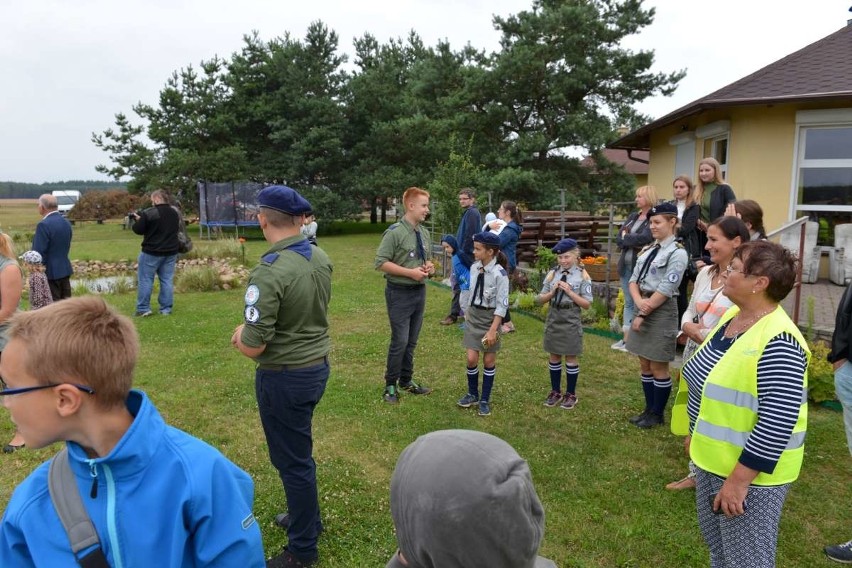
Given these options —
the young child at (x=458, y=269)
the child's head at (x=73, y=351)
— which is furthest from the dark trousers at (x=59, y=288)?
the child's head at (x=73, y=351)

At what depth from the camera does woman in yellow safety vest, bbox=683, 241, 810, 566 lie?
2.31 meters

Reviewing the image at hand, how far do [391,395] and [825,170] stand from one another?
905 cm

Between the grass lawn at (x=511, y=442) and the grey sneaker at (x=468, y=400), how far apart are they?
0.10 m

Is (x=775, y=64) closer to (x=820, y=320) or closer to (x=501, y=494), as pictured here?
(x=820, y=320)

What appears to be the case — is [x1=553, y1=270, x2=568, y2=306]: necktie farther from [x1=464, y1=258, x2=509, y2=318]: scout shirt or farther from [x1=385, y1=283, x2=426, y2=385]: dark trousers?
[x1=385, y1=283, x2=426, y2=385]: dark trousers

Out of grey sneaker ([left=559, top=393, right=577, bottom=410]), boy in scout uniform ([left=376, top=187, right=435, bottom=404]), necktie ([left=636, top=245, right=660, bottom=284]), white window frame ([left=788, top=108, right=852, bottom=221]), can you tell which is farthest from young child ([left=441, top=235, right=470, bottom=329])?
white window frame ([left=788, top=108, right=852, bottom=221])

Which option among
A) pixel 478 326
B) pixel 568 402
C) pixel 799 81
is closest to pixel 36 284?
pixel 478 326

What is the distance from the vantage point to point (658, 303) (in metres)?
4.91

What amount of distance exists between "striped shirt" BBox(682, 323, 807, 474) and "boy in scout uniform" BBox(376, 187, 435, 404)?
11.9 feet

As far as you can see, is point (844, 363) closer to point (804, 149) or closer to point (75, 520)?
point (75, 520)

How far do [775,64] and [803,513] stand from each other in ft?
35.8

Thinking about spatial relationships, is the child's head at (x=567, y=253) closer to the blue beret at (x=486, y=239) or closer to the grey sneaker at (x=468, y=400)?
the blue beret at (x=486, y=239)

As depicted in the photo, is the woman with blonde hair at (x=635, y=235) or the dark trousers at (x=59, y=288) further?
the dark trousers at (x=59, y=288)

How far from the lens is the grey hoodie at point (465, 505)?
101 cm
